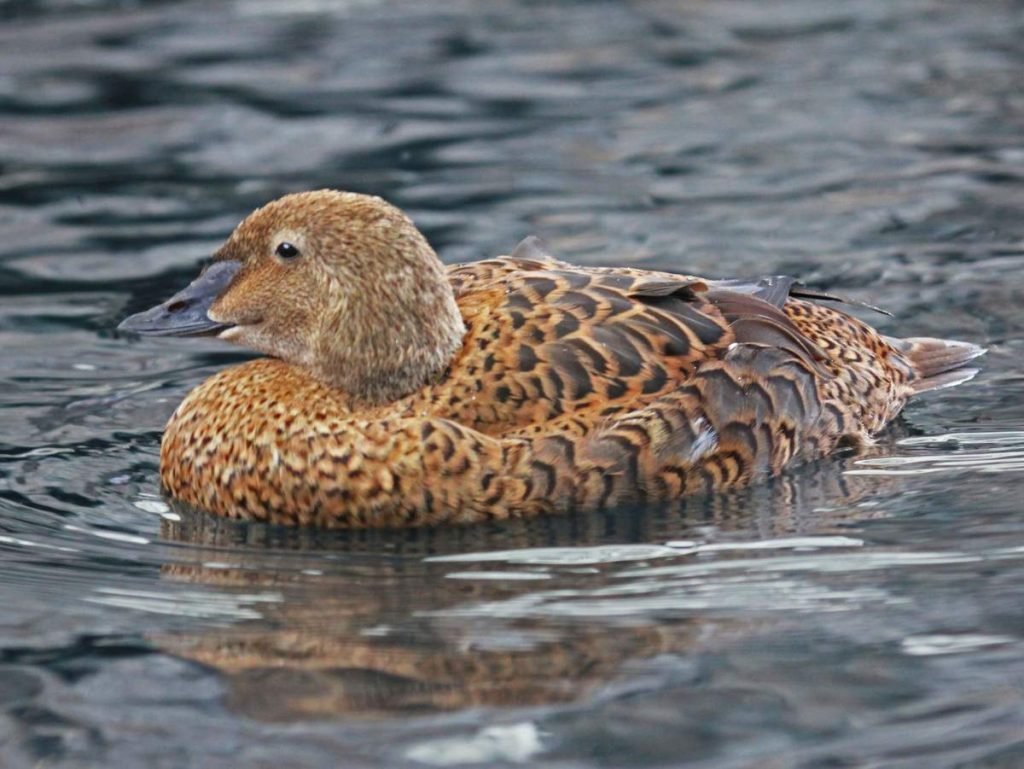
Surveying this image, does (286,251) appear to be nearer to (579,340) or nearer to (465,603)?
(579,340)

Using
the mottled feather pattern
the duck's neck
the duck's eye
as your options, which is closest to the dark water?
the mottled feather pattern

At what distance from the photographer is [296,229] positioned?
702 cm

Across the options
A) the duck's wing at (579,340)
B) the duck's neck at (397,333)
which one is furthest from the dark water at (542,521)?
the duck's neck at (397,333)

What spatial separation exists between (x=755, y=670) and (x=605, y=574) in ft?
2.89

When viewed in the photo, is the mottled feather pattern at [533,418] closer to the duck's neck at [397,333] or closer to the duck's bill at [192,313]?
the duck's neck at [397,333]

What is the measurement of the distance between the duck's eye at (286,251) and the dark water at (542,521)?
36.9 inches

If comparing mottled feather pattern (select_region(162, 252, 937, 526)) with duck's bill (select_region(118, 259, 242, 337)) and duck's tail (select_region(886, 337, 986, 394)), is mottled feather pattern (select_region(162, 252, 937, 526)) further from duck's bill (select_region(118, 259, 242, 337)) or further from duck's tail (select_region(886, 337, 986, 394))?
duck's tail (select_region(886, 337, 986, 394))

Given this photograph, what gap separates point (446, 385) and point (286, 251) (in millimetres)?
736

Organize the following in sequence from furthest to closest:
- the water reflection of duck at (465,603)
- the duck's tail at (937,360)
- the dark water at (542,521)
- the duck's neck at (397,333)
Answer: the duck's tail at (937,360) → the duck's neck at (397,333) → the water reflection of duck at (465,603) → the dark water at (542,521)

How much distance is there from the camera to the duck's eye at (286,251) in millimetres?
7043

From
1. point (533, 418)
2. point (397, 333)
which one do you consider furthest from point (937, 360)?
point (397, 333)

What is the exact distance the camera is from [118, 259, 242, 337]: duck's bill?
714cm

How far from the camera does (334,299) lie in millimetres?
6984

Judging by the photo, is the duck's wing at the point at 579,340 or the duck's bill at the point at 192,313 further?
the duck's bill at the point at 192,313
